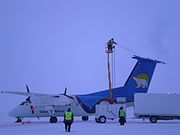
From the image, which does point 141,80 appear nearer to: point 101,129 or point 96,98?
point 96,98

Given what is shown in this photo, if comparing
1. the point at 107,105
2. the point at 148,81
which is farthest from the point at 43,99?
the point at 148,81

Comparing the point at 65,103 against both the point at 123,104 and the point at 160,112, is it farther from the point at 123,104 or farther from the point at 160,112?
the point at 160,112

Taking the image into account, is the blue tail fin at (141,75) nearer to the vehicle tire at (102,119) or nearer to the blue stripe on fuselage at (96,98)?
the blue stripe on fuselage at (96,98)

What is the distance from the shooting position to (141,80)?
28828mm

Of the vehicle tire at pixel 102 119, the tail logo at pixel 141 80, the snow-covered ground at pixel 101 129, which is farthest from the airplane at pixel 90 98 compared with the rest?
the snow-covered ground at pixel 101 129

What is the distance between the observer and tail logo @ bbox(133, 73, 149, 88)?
2863 centimetres

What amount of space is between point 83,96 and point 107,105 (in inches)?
172

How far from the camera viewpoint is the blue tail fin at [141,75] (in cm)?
2853

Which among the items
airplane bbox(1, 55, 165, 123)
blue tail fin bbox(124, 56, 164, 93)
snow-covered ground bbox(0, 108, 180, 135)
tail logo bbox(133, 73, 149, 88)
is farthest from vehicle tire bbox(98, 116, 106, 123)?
tail logo bbox(133, 73, 149, 88)

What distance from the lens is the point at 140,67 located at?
2853 centimetres

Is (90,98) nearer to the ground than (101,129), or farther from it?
farther from it

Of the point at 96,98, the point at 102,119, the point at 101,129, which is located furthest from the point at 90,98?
the point at 101,129

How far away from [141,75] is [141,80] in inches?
23.2

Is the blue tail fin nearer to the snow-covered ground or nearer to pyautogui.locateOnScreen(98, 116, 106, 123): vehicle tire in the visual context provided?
pyautogui.locateOnScreen(98, 116, 106, 123): vehicle tire
